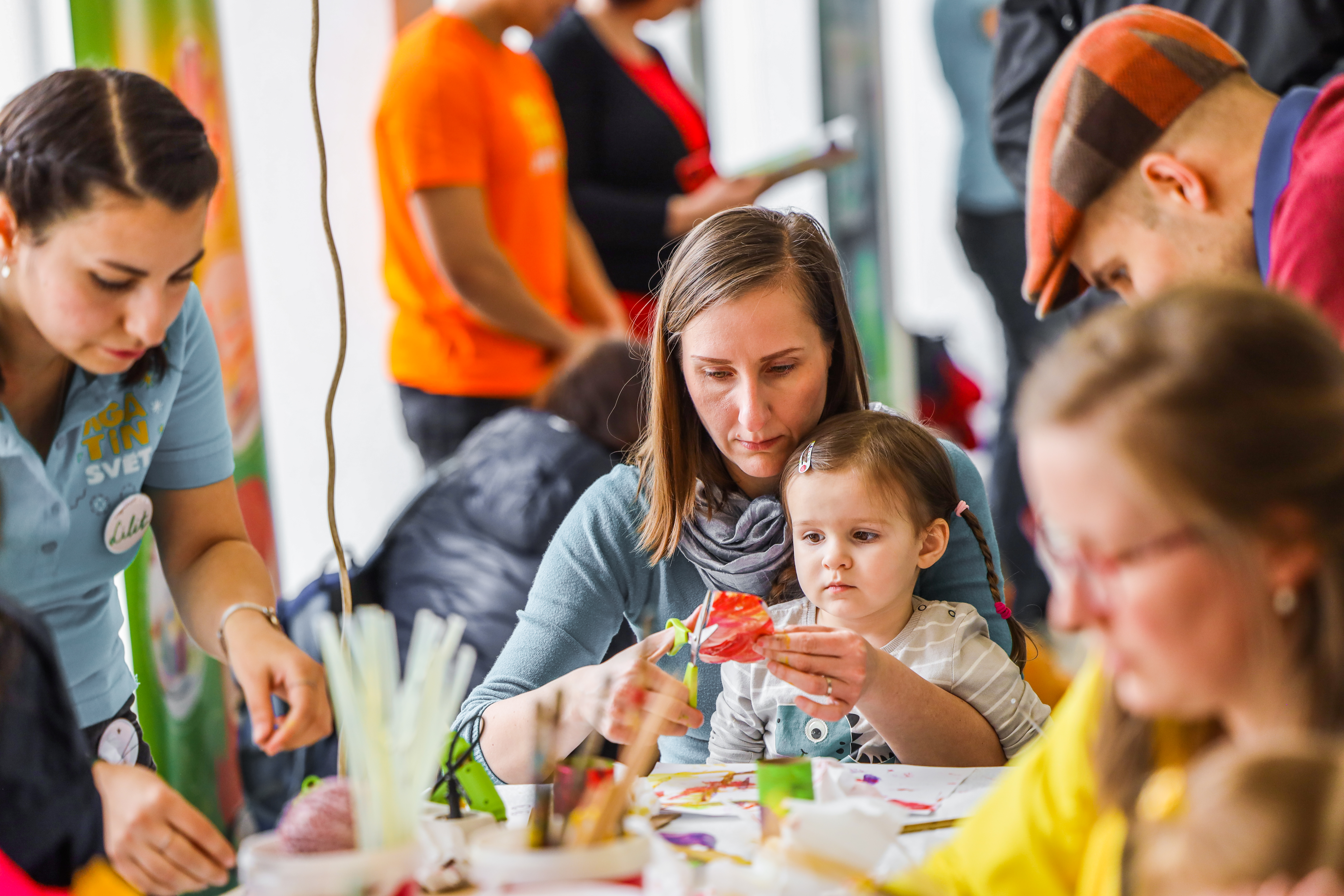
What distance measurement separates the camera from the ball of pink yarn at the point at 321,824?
839 millimetres

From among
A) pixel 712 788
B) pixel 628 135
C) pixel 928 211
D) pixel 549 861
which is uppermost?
pixel 628 135

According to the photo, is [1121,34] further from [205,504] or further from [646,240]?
[646,240]

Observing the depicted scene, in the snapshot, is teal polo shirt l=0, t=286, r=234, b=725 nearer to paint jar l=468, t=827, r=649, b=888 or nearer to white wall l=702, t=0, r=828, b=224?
paint jar l=468, t=827, r=649, b=888

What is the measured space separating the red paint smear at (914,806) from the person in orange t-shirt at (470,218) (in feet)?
5.50

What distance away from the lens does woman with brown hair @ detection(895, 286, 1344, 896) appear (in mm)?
744

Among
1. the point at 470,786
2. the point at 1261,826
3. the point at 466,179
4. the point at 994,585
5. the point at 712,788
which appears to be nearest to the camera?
the point at 1261,826

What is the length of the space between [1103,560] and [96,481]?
1.19 m

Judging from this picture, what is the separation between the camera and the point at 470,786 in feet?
3.59

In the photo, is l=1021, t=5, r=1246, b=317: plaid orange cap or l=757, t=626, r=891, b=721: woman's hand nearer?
l=757, t=626, r=891, b=721: woman's hand

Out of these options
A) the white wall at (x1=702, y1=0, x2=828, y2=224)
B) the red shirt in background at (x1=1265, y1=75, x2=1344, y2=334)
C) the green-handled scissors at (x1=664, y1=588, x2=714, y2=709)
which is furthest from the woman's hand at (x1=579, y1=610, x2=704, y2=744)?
the white wall at (x1=702, y1=0, x2=828, y2=224)

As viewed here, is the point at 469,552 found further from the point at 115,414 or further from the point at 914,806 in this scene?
the point at 914,806

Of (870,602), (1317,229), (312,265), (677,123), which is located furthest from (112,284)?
(677,123)

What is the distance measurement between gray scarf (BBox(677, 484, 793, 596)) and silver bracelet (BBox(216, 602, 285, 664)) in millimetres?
511

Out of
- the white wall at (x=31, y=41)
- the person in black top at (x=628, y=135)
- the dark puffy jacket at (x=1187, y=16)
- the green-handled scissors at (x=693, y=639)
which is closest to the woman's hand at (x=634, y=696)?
the green-handled scissors at (x=693, y=639)
